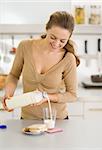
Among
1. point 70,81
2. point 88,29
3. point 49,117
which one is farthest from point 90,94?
point 49,117

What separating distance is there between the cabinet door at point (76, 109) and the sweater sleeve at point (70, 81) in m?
0.94

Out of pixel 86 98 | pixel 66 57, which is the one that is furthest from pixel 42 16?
pixel 66 57

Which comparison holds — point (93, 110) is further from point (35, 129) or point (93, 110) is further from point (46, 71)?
point (35, 129)

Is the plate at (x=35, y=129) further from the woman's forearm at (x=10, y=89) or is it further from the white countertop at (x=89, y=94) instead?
the white countertop at (x=89, y=94)

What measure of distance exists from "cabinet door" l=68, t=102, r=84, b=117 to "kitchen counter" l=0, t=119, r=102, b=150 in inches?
39.4

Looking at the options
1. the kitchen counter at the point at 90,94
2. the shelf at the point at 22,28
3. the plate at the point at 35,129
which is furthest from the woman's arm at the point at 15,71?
the shelf at the point at 22,28

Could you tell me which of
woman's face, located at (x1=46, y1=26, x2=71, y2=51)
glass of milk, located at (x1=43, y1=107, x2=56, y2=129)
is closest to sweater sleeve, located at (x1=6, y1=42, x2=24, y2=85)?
woman's face, located at (x1=46, y1=26, x2=71, y2=51)

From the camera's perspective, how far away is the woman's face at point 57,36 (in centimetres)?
208

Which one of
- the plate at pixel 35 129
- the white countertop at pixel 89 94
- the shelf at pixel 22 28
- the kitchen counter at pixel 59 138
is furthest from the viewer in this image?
the shelf at pixel 22 28

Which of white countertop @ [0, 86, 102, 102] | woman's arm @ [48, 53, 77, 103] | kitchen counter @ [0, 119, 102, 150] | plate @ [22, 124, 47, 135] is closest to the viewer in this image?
kitchen counter @ [0, 119, 102, 150]

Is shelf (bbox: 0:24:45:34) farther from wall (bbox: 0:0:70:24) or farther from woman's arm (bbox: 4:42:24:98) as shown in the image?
woman's arm (bbox: 4:42:24:98)

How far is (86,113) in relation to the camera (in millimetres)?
3219

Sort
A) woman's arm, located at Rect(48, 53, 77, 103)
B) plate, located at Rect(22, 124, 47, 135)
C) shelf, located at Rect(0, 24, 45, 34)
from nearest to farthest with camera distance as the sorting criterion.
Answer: plate, located at Rect(22, 124, 47, 135) → woman's arm, located at Rect(48, 53, 77, 103) → shelf, located at Rect(0, 24, 45, 34)

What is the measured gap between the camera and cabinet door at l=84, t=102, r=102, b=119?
126 inches
